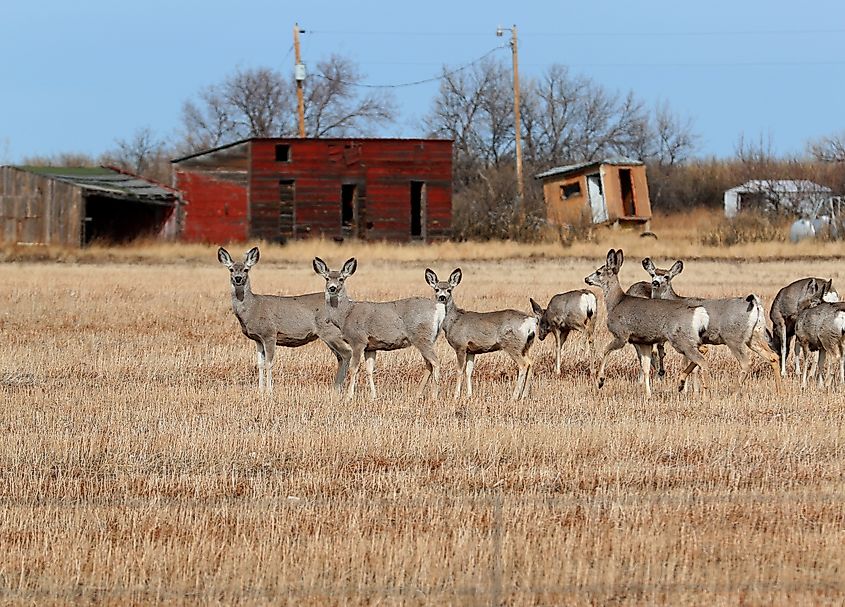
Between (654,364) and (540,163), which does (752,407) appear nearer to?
(654,364)

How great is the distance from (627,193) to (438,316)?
155 ft

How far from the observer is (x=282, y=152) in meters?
54.8

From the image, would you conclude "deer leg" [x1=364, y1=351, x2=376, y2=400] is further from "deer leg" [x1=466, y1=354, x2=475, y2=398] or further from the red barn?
the red barn

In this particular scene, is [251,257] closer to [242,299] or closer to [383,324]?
[242,299]

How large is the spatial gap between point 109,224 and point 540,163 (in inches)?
1337

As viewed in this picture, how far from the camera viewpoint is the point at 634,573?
8.12 meters

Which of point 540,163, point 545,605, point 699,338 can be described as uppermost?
point 540,163

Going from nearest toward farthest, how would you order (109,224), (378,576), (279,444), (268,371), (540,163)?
(378,576), (279,444), (268,371), (109,224), (540,163)

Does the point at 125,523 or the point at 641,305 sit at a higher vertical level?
the point at 641,305

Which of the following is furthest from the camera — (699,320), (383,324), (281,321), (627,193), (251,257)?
(627,193)

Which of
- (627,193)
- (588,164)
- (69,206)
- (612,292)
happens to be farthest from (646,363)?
(627,193)

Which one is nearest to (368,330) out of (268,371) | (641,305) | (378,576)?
(268,371)

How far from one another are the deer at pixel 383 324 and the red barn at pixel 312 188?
38.0 m

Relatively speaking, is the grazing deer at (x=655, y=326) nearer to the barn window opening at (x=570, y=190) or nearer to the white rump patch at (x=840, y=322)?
the white rump patch at (x=840, y=322)
